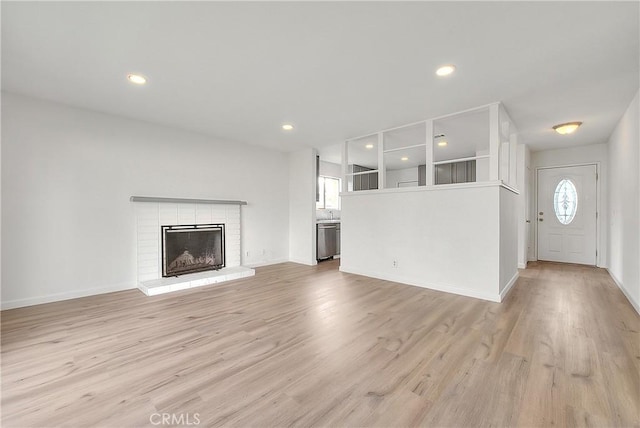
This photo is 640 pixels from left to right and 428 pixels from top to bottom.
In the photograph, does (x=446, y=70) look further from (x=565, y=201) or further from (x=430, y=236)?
(x=565, y=201)

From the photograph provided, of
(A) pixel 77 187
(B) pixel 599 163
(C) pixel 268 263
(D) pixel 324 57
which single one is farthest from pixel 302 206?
(B) pixel 599 163

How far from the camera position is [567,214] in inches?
235

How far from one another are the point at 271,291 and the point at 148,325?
1546mm

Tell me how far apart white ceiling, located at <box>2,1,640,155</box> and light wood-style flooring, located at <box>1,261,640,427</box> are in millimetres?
2475

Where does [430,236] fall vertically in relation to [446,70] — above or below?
below

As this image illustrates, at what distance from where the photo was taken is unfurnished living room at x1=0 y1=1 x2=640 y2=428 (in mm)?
1769

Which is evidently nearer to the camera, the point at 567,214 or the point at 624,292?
the point at 624,292

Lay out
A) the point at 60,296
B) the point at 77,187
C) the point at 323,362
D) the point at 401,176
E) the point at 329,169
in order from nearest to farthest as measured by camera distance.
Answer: the point at 323,362
the point at 60,296
the point at 77,187
the point at 329,169
the point at 401,176

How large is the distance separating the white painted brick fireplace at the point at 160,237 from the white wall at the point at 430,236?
213 centimetres

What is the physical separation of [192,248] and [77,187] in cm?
175

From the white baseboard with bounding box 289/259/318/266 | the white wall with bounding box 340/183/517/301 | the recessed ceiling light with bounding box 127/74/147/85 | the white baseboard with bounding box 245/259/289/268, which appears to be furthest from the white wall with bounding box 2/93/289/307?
the white wall with bounding box 340/183/517/301

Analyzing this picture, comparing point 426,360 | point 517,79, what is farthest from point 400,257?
point 517,79

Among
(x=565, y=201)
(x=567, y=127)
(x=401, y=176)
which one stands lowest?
(x=565, y=201)

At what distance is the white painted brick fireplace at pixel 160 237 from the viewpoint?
13.3ft
